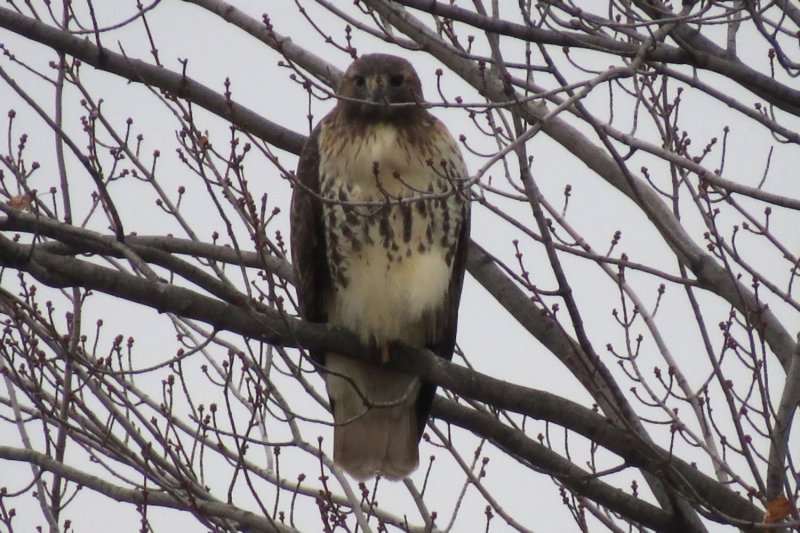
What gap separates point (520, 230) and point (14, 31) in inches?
89.5

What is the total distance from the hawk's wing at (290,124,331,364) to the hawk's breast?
7 cm

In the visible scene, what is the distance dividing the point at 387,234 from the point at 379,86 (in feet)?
2.20

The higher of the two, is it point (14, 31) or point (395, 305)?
point (14, 31)

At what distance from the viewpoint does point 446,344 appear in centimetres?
496

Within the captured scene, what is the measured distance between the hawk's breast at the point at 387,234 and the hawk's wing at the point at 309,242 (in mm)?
68

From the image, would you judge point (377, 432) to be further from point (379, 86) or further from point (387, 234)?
point (379, 86)

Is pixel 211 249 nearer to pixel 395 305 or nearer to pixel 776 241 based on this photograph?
pixel 395 305

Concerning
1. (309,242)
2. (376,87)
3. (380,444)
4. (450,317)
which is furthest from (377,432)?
(376,87)

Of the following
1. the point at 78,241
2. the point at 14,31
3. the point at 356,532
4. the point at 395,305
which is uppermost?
the point at 14,31

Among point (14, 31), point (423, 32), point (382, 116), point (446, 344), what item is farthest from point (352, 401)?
point (14, 31)

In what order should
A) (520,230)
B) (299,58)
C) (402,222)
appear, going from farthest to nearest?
(299,58)
(402,222)
(520,230)

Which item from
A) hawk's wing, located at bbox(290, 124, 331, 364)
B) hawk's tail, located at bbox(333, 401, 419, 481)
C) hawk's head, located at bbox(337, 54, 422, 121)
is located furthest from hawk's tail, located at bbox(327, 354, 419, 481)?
hawk's head, located at bbox(337, 54, 422, 121)

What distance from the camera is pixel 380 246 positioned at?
→ 4.59m

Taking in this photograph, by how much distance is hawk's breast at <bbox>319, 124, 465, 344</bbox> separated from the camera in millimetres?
4582
